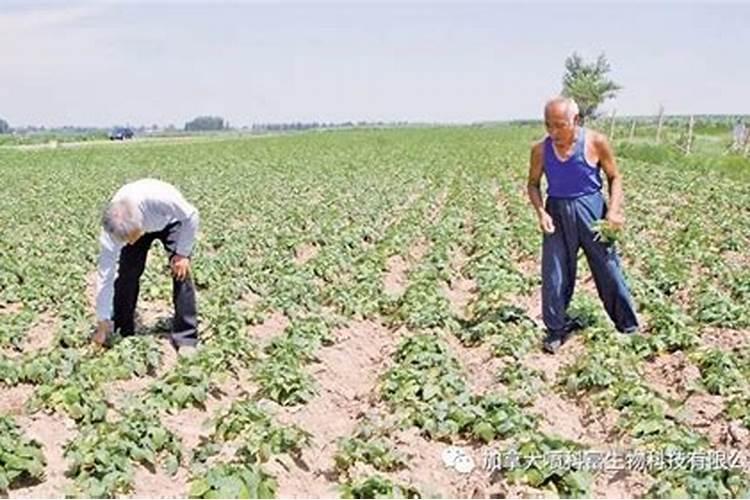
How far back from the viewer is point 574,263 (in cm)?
709

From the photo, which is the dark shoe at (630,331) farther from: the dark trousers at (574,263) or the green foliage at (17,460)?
the green foliage at (17,460)

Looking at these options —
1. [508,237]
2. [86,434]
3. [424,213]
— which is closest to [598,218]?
[86,434]

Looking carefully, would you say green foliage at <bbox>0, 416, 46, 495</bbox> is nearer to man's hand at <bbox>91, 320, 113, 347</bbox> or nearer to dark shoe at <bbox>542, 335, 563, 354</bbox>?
man's hand at <bbox>91, 320, 113, 347</bbox>

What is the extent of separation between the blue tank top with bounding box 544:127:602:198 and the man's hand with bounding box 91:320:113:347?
139 inches

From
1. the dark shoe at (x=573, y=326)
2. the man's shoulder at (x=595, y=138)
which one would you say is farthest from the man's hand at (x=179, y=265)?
the man's shoulder at (x=595, y=138)

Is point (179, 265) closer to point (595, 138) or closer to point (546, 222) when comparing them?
point (546, 222)

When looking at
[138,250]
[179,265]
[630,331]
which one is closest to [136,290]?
[138,250]

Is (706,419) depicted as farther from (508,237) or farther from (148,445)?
(508,237)

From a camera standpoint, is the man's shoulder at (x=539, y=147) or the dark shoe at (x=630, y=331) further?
the dark shoe at (x=630, y=331)

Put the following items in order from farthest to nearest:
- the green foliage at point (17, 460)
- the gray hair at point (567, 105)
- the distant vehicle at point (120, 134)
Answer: the distant vehicle at point (120, 134)
the gray hair at point (567, 105)
the green foliage at point (17, 460)

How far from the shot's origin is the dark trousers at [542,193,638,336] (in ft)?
22.5

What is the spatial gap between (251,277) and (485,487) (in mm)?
5478

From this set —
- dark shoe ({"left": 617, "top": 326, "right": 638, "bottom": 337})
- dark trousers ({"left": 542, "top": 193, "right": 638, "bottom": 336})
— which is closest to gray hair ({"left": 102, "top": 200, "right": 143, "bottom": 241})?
dark trousers ({"left": 542, "top": 193, "right": 638, "bottom": 336})

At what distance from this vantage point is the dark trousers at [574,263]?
6844 millimetres
